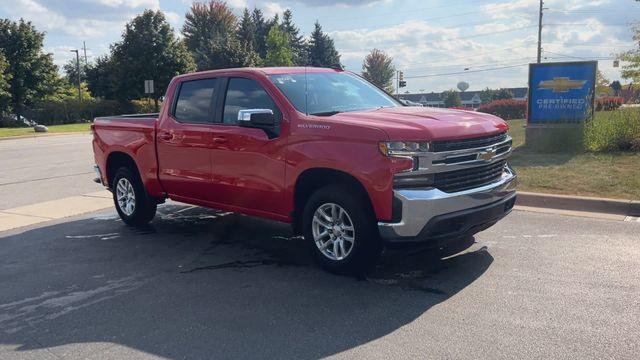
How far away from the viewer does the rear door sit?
6.62 m

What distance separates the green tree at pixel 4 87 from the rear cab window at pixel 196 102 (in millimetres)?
37036

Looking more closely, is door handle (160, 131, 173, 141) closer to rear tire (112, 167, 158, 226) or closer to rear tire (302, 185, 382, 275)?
rear tire (112, 167, 158, 226)

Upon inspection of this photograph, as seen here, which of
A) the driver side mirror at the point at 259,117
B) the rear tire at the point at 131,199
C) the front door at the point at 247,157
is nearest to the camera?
the driver side mirror at the point at 259,117

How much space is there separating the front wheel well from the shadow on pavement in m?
0.59

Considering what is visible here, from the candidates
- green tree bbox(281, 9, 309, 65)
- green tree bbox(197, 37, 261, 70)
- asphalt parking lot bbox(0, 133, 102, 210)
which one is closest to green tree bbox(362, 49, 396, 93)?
green tree bbox(281, 9, 309, 65)

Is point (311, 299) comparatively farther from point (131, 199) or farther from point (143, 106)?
point (143, 106)

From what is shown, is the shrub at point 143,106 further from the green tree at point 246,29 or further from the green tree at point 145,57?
the green tree at point 246,29

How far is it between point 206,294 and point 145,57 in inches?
1709

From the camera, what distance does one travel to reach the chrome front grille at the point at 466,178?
16.4 ft

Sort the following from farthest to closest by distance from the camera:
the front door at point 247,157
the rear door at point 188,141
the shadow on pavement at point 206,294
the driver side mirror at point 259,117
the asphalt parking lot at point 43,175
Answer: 1. the asphalt parking lot at point 43,175
2. the rear door at point 188,141
3. the front door at point 247,157
4. the driver side mirror at point 259,117
5. the shadow on pavement at point 206,294

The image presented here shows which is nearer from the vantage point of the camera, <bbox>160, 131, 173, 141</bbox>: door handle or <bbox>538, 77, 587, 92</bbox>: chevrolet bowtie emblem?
<bbox>160, 131, 173, 141</bbox>: door handle

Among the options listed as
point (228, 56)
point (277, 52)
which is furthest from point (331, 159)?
point (277, 52)

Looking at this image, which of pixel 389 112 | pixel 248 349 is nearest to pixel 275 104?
pixel 389 112

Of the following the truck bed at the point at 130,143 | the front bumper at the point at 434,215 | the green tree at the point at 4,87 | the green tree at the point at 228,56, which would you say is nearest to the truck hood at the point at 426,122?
the front bumper at the point at 434,215
